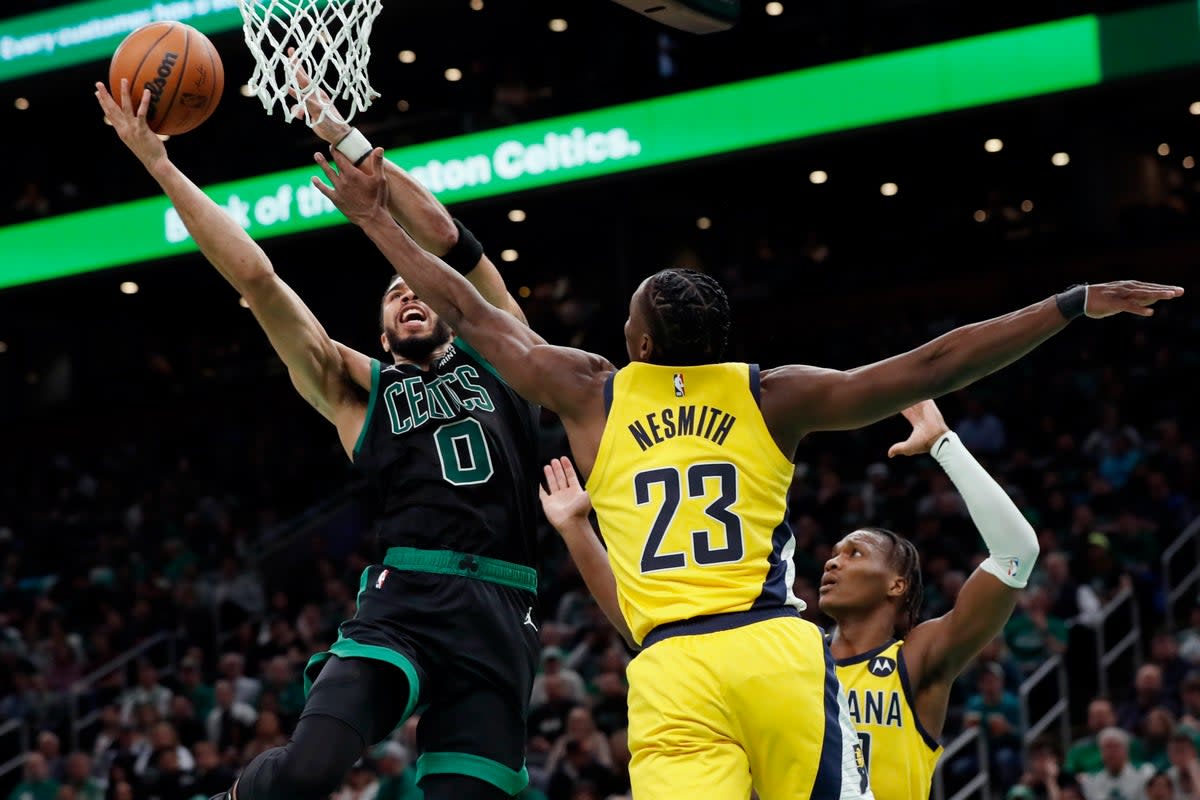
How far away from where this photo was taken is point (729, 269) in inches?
781

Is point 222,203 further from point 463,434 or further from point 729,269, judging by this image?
point 463,434

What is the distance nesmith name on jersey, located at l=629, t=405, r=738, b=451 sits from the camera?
4.07m

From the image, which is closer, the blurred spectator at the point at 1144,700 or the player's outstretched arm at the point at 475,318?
the player's outstretched arm at the point at 475,318

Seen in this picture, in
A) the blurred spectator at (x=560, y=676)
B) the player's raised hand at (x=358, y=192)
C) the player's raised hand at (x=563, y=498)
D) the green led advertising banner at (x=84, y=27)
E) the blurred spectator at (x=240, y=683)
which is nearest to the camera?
the player's raised hand at (x=358, y=192)

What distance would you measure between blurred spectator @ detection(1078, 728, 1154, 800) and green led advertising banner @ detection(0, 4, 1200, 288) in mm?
5516

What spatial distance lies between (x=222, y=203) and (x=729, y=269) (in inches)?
273

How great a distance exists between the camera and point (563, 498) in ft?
16.8

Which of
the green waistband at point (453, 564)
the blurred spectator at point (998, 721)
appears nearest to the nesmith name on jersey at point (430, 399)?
the green waistband at point (453, 564)

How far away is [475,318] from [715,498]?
0.83 m

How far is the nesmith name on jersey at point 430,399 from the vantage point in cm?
509

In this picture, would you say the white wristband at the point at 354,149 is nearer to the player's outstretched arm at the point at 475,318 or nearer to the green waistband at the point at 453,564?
the player's outstretched arm at the point at 475,318

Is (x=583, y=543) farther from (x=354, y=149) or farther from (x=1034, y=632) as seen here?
(x=1034, y=632)

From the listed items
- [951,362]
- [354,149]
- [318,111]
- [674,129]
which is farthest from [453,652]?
[674,129]

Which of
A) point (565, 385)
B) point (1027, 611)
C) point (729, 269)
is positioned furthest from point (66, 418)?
point (565, 385)
